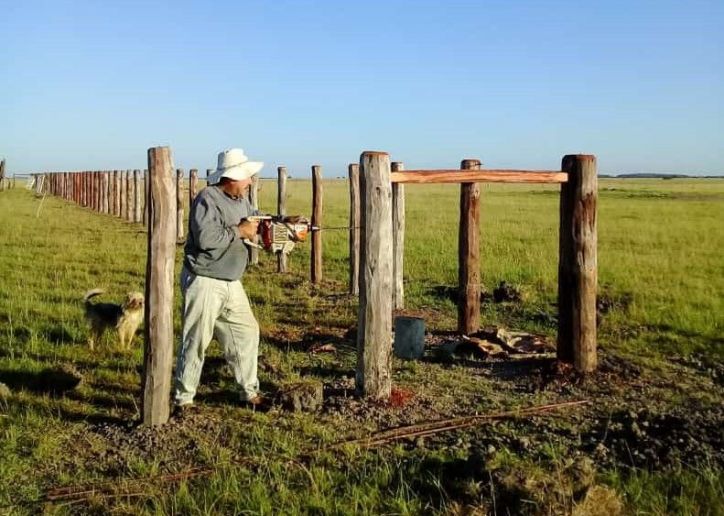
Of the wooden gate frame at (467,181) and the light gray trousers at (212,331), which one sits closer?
the light gray trousers at (212,331)

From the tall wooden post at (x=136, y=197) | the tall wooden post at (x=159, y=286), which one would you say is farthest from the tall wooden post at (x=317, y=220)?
the tall wooden post at (x=136, y=197)

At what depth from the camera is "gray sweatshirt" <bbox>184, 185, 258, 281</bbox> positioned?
552 cm

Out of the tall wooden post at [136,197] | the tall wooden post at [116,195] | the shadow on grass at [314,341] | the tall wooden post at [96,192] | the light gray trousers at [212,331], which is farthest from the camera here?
the tall wooden post at [96,192]

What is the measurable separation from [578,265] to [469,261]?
6.64 ft

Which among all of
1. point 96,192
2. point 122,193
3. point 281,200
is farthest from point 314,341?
point 96,192

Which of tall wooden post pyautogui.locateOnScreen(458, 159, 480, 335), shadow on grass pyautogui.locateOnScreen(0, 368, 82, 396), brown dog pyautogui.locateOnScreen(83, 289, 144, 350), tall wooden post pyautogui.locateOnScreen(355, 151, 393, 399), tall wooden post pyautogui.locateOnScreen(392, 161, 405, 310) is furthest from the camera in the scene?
tall wooden post pyautogui.locateOnScreen(392, 161, 405, 310)

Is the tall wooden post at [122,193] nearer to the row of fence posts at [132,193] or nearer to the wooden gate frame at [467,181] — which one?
the row of fence posts at [132,193]

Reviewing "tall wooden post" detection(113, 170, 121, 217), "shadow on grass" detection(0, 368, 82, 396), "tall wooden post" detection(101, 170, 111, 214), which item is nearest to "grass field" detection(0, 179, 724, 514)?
"shadow on grass" detection(0, 368, 82, 396)

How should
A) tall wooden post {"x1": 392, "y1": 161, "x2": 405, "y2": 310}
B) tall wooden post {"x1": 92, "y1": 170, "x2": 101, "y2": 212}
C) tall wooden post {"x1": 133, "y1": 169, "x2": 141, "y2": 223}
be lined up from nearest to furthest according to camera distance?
tall wooden post {"x1": 392, "y1": 161, "x2": 405, "y2": 310} → tall wooden post {"x1": 133, "y1": 169, "x2": 141, "y2": 223} → tall wooden post {"x1": 92, "y1": 170, "x2": 101, "y2": 212}

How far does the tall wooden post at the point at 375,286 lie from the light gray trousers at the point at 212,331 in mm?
911

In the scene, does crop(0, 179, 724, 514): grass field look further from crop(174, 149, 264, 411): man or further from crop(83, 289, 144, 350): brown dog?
crop(174, 149, 264, 411): man

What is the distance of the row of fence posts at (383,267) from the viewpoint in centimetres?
535

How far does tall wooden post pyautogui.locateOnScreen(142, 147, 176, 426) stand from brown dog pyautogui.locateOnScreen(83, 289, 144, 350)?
256 centimetres

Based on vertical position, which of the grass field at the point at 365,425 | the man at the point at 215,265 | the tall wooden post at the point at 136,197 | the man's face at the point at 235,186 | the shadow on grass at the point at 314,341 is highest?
the tall wooden post at the point at 136,197
